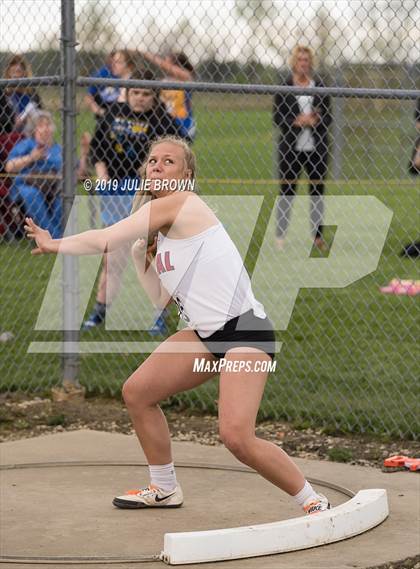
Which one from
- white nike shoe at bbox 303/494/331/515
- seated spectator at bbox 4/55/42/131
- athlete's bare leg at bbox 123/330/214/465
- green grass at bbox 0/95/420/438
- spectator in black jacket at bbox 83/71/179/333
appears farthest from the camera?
seated spectator at bbox 4/55/42/131

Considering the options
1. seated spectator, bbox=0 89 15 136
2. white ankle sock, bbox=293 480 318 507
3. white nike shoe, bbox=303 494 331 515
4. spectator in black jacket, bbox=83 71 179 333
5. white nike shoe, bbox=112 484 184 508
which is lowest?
white nike shoe, bbox=303 494 331 515

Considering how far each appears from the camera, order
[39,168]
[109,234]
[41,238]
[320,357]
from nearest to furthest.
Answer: [41,238] → [109,234] → [320,357] → [39,168]

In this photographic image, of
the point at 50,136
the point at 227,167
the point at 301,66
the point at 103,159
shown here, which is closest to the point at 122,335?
the point at 103,159

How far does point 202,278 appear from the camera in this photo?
16.1 ft

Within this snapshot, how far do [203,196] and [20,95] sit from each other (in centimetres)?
248

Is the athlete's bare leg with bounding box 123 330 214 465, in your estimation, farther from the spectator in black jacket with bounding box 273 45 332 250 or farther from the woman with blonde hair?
the spectator in black jacket with bounding box 273 45 332 250

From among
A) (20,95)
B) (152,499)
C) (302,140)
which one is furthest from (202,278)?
(302,140)

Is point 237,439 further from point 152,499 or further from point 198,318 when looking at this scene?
point 152,499

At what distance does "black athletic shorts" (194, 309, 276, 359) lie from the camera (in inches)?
192

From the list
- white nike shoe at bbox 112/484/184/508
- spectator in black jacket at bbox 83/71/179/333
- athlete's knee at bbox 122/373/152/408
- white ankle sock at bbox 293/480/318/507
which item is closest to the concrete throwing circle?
white nike shoe at bbox 112/484/184/508

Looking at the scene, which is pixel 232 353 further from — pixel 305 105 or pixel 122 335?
pixel 305 105

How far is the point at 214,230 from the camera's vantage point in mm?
4973

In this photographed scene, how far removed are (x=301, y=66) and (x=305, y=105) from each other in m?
0.59

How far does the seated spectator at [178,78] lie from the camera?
883cm
